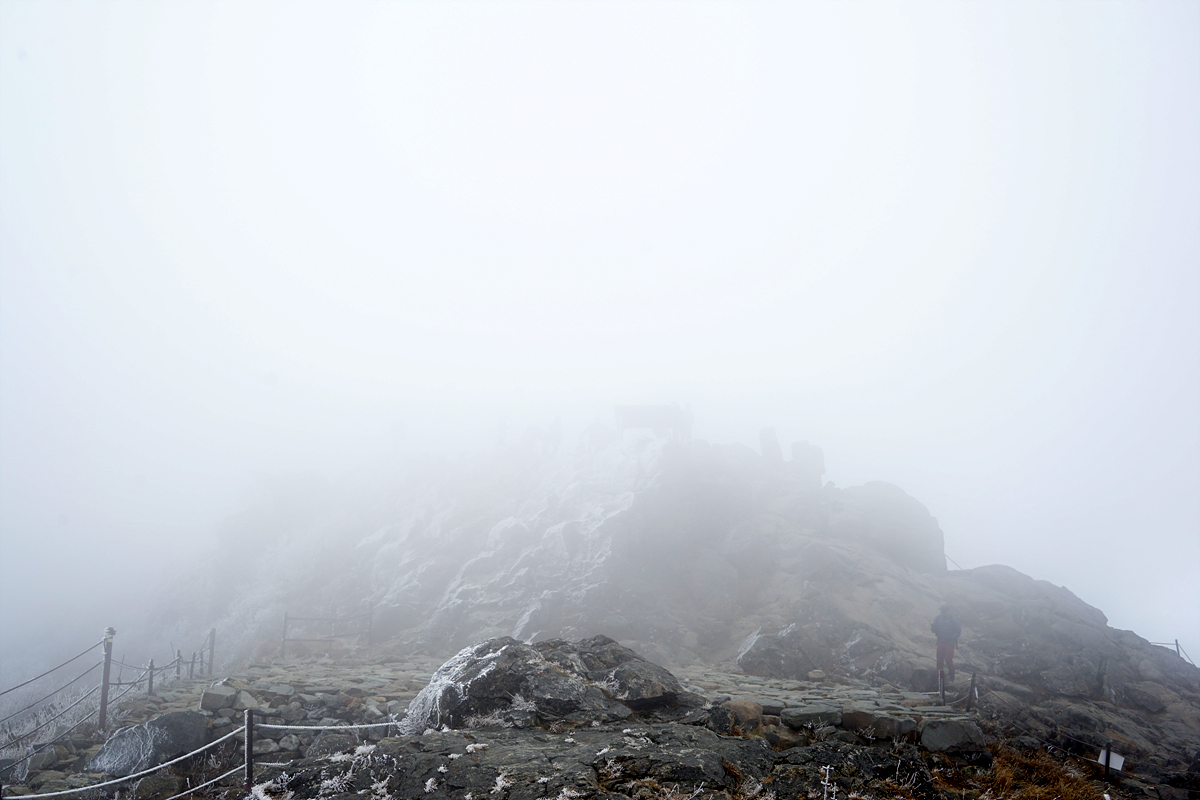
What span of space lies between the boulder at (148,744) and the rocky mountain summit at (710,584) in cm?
1829

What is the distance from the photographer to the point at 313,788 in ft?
24.5

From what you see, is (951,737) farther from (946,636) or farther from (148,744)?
(148,744)

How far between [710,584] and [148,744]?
27.6m

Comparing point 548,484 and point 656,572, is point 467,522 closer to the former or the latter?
point 548,484

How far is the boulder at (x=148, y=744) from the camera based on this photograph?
1036cm

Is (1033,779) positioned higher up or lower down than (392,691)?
higher up

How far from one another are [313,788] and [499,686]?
3408 millimetres

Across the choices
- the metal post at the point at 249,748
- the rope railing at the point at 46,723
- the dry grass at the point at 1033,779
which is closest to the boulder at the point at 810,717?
the dry grass at the point at 1033,779

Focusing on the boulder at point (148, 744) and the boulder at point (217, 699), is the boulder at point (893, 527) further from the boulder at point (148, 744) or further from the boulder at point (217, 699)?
the boulder at point (148, 744)

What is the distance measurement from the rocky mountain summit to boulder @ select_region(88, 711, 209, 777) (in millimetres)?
18288

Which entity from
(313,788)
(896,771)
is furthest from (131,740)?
(896,771)

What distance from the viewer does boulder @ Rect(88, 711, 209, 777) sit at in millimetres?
10359

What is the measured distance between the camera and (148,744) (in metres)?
10.5

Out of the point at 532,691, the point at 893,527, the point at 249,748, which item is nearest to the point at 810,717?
the point at 532,691
